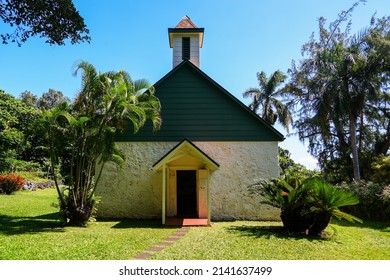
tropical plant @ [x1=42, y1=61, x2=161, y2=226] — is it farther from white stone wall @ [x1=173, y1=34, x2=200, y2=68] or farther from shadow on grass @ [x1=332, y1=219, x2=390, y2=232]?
shadow on grass @ [x1=332, y1=219, x2=390, y2=232]

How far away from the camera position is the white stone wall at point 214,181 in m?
13.3

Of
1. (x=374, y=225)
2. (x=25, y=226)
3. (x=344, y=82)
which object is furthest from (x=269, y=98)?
(x=25, y=226)

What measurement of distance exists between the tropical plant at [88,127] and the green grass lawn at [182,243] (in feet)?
3.27

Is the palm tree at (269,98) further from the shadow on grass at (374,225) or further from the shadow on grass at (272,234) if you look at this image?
the shadow on grass at (272,234)

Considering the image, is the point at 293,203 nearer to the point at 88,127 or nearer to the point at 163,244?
the point at 163,244

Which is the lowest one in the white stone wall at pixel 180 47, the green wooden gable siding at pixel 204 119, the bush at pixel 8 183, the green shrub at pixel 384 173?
the bush at pixel 8 183

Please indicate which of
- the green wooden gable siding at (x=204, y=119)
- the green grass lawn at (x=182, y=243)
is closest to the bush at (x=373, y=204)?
the green grass lawn at (x=182, y=243)

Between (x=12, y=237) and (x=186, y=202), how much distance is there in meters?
7.53

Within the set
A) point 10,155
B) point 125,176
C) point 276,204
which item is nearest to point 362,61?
point 276,204

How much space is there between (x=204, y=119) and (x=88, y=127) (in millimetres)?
5378

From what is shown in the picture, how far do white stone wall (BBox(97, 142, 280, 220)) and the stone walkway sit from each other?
3391 mm

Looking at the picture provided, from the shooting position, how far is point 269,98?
30219mm

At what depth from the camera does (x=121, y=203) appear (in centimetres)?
1348

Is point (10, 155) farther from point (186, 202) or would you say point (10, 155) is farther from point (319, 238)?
point (319, 238)
